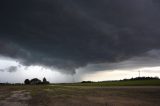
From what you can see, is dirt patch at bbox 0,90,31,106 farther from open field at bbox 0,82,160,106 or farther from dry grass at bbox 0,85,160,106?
dry grass at bbox 0,85,160,106

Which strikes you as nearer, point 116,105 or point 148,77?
point 116,105

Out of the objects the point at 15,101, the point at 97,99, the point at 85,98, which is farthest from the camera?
the point at 85,98

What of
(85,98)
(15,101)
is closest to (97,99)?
(85,98)

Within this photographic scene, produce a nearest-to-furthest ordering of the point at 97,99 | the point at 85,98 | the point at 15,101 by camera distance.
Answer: the point at 15,101
the point at 97,99
the point at 85,98

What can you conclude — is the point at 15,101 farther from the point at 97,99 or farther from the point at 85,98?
the point at 97,99

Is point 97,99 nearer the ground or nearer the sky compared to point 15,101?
nearer the sky

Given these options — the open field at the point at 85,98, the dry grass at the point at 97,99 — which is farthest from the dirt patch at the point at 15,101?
the dry grass at the point at 97,99

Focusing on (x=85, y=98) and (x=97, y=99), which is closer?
(x=97, y=99)

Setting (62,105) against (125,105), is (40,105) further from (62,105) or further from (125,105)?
(125,105)

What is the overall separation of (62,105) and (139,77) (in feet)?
440

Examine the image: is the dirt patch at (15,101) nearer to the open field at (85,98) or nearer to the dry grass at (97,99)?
the open field at (85,98)

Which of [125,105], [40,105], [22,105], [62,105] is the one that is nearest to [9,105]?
[22,105]

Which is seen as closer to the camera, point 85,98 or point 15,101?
point 15,101

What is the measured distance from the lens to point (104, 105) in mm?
28938
